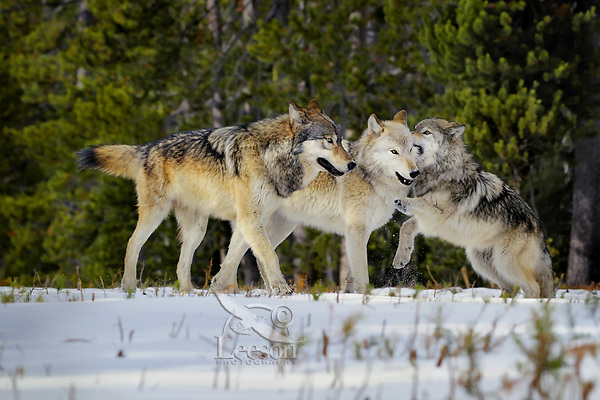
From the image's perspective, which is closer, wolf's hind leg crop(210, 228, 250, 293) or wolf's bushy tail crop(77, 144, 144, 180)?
wolf's hind leg crop(210, 228, 250, 293)

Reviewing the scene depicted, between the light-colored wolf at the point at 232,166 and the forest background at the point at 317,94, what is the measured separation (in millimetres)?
1845

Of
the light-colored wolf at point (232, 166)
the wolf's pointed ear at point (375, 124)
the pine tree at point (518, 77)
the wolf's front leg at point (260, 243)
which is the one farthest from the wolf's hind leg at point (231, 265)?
the pine tree at point (518, 77)

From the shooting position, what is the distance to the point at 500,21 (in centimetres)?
1291

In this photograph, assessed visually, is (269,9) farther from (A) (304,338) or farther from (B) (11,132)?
(A) (304,338)

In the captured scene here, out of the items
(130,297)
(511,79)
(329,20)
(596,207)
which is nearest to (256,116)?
(329,20)

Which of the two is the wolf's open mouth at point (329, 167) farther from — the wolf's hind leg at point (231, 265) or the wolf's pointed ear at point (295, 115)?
the wolf's hind leg at point (231, 265)

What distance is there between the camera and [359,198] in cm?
745

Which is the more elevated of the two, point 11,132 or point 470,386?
point 11,132

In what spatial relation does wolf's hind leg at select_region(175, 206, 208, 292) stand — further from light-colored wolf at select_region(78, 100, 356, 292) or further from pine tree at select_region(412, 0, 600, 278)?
pine tree at select_region(412, 0, 600, 278)

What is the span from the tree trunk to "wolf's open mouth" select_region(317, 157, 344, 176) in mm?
7742

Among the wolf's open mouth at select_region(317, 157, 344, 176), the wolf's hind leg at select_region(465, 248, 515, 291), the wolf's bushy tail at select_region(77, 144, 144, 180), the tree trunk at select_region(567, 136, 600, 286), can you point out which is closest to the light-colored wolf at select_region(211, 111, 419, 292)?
the wolf's open mouth at select_region(317, 157, 344, 176)

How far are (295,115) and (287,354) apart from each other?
3840 mm

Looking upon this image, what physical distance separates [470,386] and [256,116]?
52.5ft

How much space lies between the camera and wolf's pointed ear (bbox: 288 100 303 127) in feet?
22.8
